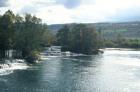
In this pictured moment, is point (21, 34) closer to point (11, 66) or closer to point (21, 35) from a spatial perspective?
point (21, 35)

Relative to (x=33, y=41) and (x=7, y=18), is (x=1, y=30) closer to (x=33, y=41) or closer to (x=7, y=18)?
(x=7, y=18)

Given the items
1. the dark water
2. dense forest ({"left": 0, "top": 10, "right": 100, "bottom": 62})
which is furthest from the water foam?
dense forest ({"left": 0, "top": 10, "right": 100, "bottom": 62})

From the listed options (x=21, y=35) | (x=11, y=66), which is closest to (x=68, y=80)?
(x=11, y=66)

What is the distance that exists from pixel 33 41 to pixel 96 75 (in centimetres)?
4545

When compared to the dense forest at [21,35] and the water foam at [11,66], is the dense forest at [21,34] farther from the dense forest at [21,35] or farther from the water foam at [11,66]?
the water foam at [11,66]

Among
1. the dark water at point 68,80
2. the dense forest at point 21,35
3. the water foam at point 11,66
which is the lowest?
the dark water at point 68,80

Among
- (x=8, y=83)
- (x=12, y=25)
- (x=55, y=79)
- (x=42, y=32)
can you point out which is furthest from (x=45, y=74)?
(x=42, y=32)

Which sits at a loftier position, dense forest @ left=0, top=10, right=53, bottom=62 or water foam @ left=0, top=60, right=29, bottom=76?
dense forest @ left=0, top=10, right=53, bottom=62

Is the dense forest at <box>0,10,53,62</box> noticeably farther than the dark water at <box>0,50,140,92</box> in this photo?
Yes

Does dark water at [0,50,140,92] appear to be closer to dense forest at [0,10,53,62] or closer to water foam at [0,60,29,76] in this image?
water foam at [0,60,29,76]

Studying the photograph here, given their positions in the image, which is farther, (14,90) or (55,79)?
(55,79)

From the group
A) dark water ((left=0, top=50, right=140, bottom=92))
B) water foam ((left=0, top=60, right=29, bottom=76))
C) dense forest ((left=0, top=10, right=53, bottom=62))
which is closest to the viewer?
dark water ((left=0, top=50, right=140, bottom=92))

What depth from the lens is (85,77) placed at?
9962 cm

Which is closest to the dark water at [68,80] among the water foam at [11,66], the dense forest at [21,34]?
the water foam at [11,66]
